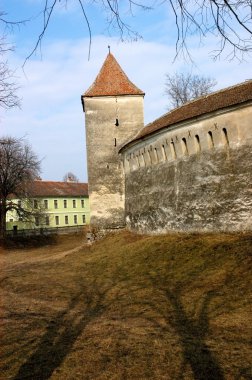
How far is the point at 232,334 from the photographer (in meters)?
8.57

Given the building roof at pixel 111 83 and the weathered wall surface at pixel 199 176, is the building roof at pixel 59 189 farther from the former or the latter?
the weathered wall surface at pixel 199 176

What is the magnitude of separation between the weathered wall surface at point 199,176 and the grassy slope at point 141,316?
967 millimetres

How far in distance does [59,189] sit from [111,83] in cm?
3150

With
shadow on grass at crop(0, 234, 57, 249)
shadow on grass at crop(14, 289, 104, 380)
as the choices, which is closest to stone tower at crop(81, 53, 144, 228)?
shadow on grass at crop(0, 234, 57, 249)

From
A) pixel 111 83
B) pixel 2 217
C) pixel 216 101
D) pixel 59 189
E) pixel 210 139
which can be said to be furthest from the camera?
pixel 59 189

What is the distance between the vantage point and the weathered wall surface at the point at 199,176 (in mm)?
15945

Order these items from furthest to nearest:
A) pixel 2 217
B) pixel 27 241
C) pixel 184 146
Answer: pixel 27 241 < pixel 2 217 < pixel 184 146

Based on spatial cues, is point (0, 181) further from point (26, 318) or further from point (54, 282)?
point (26, 318)

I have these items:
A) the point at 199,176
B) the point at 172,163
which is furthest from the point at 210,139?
the point at 172,163

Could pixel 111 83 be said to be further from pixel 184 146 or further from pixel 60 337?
pixel 60 337

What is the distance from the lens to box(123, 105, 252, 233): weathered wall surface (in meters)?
15.9

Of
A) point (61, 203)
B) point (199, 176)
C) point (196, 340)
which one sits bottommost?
point (196, 340)

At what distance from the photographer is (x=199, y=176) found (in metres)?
17.9

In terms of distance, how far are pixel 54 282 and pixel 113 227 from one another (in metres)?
11.4
